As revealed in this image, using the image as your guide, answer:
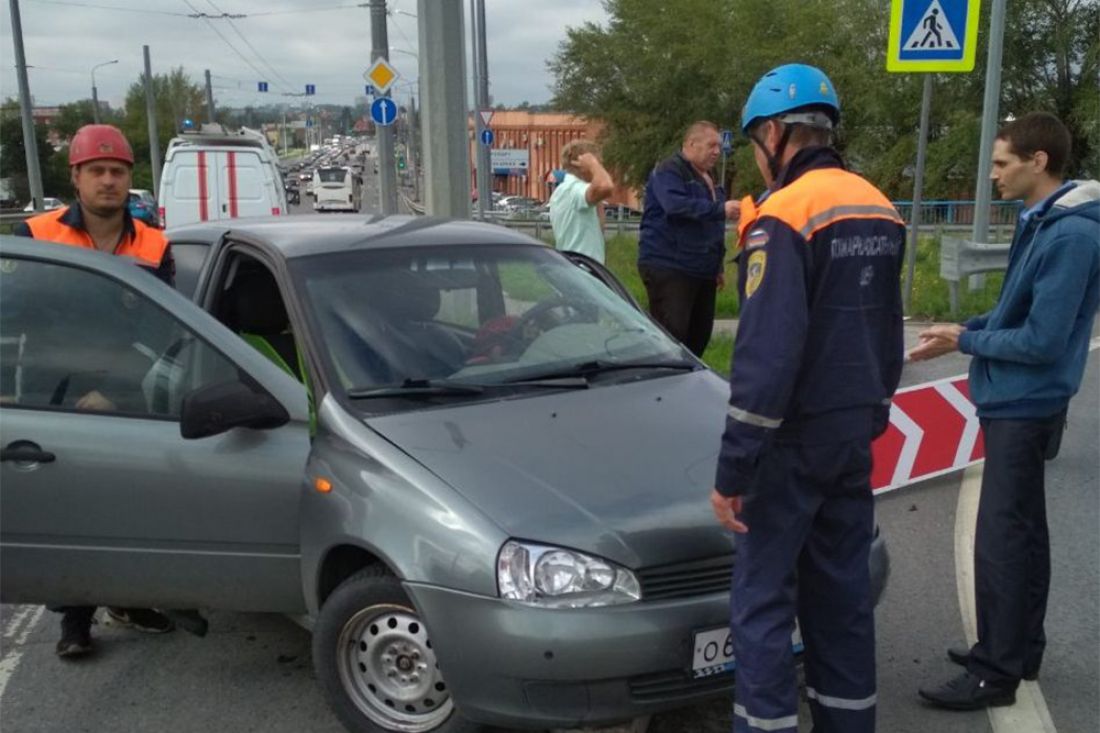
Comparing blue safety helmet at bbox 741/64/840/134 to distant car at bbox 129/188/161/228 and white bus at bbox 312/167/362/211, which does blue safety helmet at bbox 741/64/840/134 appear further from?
white bus at bbox 312/167/362/211

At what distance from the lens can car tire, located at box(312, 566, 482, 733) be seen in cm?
351

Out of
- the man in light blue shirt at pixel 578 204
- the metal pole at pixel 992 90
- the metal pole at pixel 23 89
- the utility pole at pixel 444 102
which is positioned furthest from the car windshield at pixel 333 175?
the man in light blue shirt at pixel 578 204

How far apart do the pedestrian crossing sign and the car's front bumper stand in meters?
7.97

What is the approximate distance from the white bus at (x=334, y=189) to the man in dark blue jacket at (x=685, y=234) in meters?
46.4

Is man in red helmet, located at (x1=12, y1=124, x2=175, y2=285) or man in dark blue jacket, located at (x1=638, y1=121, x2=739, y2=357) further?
man in dark blue jacket, located at (x1=638, y1=121, x2=739, y2=357)

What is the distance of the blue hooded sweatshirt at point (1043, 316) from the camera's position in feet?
12.3

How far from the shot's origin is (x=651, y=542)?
3340 mm

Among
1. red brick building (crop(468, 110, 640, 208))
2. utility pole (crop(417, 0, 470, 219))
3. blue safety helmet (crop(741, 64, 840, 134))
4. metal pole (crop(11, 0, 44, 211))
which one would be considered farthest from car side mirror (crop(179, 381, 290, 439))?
red brick building (crop(468, 110, 640, 208))

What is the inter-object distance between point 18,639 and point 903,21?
841 cm

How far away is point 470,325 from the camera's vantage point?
14.7 ft

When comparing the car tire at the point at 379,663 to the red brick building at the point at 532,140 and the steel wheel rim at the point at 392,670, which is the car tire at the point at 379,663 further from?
the red brick building at the point at 532,140

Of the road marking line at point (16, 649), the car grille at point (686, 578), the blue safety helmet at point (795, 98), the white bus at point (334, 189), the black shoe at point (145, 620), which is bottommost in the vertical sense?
the white bus at point (334, 189)

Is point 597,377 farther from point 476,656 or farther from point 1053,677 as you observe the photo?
point 1053,677

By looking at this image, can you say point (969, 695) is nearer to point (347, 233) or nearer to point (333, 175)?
point (347, 233)
